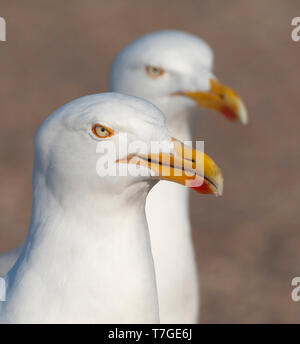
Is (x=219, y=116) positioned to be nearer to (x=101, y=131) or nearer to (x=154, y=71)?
(x=154, y=71)

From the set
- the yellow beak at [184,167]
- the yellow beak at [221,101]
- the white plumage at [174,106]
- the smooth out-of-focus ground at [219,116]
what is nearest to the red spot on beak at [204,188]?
the yellow beak at [184,167]

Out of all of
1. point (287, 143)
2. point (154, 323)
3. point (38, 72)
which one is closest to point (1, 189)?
point (38, 72)

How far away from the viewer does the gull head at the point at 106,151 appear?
2.94 m

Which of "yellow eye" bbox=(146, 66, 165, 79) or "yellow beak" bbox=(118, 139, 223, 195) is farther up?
"yellow eye" bbox=(146, 66, 165, 79)

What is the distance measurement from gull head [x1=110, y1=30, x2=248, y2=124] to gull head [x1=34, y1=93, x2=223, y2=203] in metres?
1.66

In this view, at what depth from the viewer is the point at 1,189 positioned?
31.6 feet

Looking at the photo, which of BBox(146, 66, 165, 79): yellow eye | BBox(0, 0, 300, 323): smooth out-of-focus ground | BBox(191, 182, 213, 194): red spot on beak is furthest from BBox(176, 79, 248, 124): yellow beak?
BBox(0, 0, 300, 323): smooth out-of-focus ground

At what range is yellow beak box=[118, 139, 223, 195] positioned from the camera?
300 centimetres

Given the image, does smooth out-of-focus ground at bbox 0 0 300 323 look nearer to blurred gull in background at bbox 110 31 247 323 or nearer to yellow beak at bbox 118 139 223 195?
blurred gull in background at bbox 110 31 247 323

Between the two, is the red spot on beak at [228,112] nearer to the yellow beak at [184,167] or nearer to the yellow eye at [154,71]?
the yellow eye at [154,71]

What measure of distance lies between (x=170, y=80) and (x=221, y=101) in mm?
346

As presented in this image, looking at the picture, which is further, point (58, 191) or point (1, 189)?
point (1, 189)

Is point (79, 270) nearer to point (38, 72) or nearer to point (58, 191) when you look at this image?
point (58, 191)

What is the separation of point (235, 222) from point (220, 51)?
167 inches
